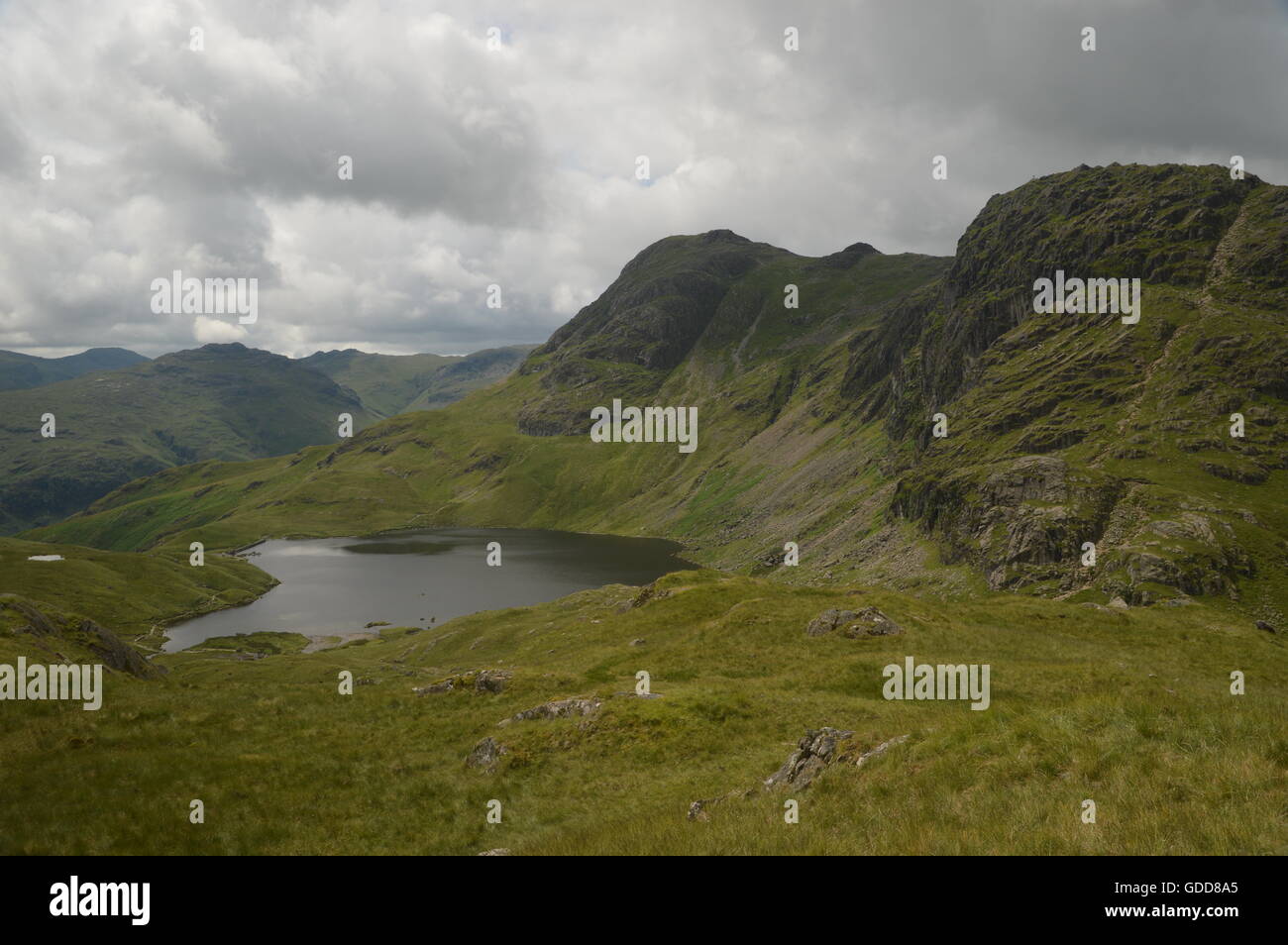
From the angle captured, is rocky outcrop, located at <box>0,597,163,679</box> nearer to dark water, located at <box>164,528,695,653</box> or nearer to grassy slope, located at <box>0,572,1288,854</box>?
grassy slope, located at <box>0,572,1288,854</box>

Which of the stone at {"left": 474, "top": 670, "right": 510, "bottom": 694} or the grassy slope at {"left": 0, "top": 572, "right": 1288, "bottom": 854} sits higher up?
the grassy slope at {"left": 0, "top": 572, "right": 1288, "bottom": 854}

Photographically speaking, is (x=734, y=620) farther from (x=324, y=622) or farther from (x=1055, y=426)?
(x=324, y=622)

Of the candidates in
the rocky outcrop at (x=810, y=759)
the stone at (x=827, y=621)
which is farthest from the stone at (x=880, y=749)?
the stone at (x=827, y=621)

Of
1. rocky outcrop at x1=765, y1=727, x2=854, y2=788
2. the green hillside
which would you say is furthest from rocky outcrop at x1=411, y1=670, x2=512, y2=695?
rocky outcrop at x1=765, y1=727, x2=854, y2=788

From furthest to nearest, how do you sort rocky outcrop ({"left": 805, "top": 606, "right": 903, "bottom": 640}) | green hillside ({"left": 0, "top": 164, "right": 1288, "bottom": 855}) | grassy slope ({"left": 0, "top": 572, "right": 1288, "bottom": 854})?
rocky outcrop ({"left": 805, "top": 606, "right": 903, "bottom": 640}) → green hillside ({"left": 0, "top": 164, "right": 1288, "bottom": 855}) → grassy slope ({"left": 0, "top": 572, "right": 1288, "bottom": 854})

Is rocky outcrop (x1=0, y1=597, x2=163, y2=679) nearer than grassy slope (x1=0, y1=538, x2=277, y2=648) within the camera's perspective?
Yes

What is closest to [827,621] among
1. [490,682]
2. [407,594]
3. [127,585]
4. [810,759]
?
[490,682]

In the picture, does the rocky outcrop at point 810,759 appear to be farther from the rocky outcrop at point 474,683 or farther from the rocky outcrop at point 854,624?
the rocky outcrop at point 854,624

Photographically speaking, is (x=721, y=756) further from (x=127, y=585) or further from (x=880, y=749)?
(x=127, y=585)

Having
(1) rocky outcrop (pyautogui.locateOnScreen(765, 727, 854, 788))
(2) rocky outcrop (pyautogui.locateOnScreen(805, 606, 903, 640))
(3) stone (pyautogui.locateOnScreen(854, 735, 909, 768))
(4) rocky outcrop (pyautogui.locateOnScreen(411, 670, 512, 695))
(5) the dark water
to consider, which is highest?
(3) stone (pyautogui.locateOnScreen(854, 735, 909, 768))
